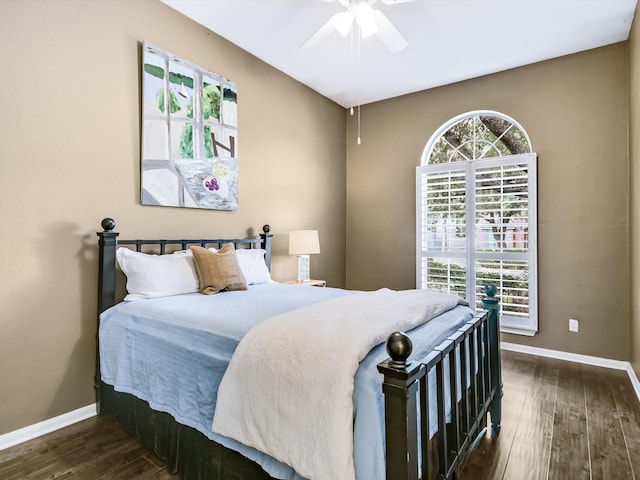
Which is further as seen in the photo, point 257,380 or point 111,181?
point 111,181

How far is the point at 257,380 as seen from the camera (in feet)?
4.38

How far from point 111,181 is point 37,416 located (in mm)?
1522

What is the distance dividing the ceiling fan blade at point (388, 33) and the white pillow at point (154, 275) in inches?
83.9

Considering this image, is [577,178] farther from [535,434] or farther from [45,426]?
[45,426]

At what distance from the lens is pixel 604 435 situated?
2.11 m

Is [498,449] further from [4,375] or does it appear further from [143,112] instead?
[143,112]

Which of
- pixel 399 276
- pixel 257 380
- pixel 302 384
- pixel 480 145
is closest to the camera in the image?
pixel 302 384

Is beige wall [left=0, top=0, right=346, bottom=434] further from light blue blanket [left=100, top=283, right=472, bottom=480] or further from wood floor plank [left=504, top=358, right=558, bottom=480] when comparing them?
wood floor plank [left=504, top=358, right=558, bottom=480]

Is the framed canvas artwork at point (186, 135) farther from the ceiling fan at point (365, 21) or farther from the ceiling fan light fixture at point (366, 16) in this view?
the ceiling fan light fixture at point (366, 16)

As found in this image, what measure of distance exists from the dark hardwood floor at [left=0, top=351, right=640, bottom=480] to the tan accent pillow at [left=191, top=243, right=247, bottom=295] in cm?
101

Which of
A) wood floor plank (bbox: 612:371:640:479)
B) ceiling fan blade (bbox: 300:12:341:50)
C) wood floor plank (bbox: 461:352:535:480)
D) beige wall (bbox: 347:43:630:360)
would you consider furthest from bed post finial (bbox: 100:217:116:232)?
beige wall (bbox: 347:43:630:360)

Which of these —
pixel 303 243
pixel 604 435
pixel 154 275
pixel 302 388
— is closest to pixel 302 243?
pixel 303 243

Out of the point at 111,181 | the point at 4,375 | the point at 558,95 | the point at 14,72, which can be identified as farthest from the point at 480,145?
the point at 4,375

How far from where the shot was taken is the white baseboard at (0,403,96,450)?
6.69ft
